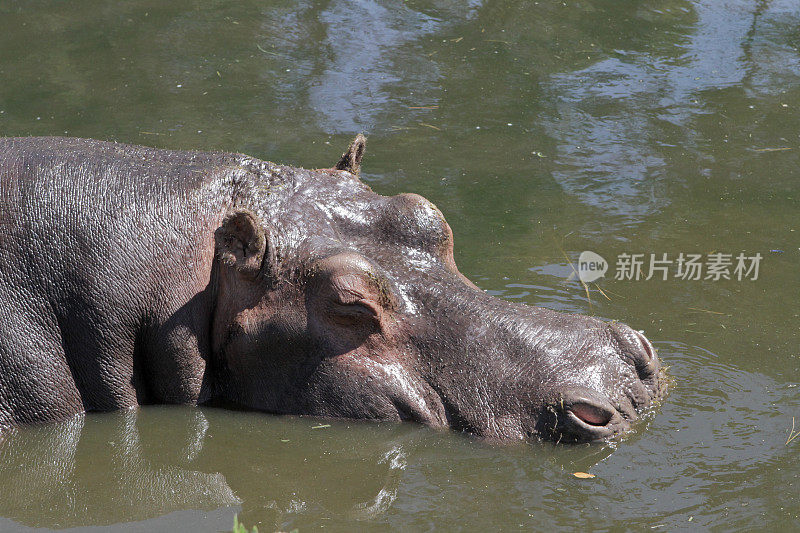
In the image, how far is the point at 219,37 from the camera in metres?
10.7

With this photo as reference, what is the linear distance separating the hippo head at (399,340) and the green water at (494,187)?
0.14 m

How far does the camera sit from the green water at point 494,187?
4.05 meters

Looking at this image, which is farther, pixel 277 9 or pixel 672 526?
pixel 277 9

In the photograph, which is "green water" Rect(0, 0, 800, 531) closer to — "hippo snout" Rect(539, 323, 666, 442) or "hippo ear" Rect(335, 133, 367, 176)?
"hippo snout" Rect(539, 323, 666, 442)

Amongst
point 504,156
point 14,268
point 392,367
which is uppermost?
point 14,268

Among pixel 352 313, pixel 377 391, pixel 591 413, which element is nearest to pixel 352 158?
pixel 352 313

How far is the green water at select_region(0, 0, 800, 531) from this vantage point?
13.3ft

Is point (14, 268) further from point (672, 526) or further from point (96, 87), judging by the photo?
point (96, 87)

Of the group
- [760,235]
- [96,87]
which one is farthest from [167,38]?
[760,235]

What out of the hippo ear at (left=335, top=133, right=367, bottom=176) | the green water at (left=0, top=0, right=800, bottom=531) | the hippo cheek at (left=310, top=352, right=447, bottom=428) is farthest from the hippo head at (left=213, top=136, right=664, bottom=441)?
the hippo ear at (left=335, top=133, right=367, bottom=176)

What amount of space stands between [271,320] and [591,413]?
1.41 metres

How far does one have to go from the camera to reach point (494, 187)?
7578 mm

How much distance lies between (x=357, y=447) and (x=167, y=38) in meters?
7.29

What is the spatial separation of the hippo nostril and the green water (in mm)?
142
